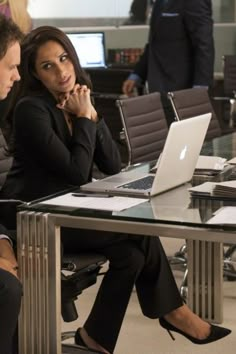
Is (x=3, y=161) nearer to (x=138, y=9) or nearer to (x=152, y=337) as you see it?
(x=152, y=337)

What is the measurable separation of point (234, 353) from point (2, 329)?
4.13ft

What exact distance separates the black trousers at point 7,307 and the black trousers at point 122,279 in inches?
21.4

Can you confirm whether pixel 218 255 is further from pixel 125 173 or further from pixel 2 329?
pixel 2 329

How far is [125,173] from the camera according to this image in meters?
3.17

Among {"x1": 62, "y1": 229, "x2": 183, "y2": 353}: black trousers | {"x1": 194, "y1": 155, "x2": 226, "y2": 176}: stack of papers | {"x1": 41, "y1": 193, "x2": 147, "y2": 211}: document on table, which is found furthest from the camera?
{"x1": 194, "y1": 155, "x2": 226, "y2": 176}: stack of papers

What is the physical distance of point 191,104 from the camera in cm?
460

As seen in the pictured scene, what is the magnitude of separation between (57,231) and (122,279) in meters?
0.47

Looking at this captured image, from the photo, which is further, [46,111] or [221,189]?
[46,111]

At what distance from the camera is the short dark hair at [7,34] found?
268 cm

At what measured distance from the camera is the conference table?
2369mm

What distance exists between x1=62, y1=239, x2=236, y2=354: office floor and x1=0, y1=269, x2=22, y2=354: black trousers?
1027mm

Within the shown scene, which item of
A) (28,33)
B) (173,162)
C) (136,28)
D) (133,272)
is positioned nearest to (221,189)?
(173,162)

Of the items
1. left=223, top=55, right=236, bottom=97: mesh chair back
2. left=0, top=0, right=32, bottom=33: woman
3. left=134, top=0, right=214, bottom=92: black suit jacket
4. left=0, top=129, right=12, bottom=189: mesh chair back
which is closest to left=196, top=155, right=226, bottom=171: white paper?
left=0, top=129, right=12, bottom=189: mesh chair back

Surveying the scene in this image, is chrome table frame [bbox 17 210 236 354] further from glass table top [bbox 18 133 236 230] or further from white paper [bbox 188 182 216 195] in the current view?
white paper [bbox 188 182 216 195]
